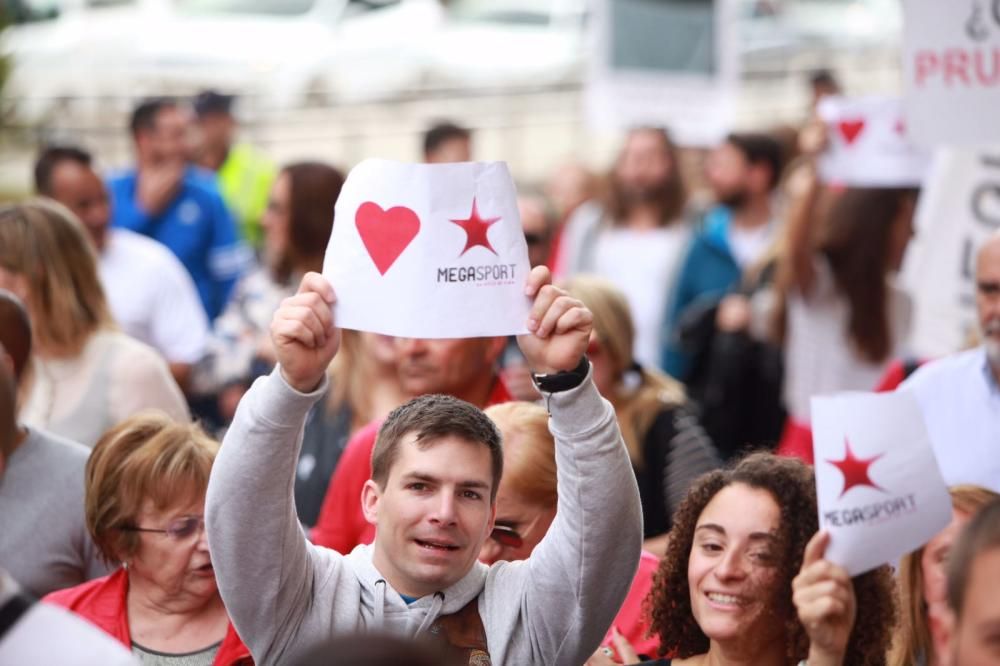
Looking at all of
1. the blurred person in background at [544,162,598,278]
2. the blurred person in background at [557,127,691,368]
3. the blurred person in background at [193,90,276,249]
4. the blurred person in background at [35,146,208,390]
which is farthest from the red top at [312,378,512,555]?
the blurred person in background at [544,162,598,278]

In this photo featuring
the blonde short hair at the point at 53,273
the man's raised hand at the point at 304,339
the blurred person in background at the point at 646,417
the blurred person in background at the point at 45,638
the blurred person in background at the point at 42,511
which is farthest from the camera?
the blurred person in background at the point at 646,417

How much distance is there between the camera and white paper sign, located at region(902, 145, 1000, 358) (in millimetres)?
6547

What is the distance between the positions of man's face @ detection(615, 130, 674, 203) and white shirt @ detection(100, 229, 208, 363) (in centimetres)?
287

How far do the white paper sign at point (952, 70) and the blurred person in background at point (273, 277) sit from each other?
236 cm

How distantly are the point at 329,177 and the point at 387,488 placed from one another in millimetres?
3541

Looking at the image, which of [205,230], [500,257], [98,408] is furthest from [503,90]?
[500,257]

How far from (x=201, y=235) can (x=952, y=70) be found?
15.1 ft

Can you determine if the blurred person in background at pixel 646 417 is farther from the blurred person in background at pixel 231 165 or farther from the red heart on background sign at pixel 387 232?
the blurred person in background at pixel 231 165

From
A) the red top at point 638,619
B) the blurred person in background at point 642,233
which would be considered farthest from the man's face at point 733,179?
the red top at point 638,619

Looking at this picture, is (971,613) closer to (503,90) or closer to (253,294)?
(253,294)

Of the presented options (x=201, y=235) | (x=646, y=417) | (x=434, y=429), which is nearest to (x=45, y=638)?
(x=434, y=429)

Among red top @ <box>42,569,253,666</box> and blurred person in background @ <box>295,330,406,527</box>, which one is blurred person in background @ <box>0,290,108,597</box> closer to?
red top @ <box>42,569,253,666</box>

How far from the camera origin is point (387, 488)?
3.62 metres

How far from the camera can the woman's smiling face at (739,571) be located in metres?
3.59
